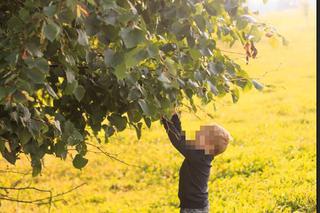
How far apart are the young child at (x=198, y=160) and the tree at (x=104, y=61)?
2.48ft

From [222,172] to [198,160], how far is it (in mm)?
4173

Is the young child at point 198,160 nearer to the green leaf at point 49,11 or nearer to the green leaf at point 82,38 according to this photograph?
the green leaf at point 82,38

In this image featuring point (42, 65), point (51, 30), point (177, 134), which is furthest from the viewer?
point (177, 134)

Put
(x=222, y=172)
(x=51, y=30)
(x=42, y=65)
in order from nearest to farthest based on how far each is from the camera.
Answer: (x=51, y=30) < (x=42, y=65) < (x=222, y=172)

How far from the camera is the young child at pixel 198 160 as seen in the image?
217 inches

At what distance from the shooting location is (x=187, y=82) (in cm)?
400

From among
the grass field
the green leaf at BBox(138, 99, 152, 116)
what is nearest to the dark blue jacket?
the grass field

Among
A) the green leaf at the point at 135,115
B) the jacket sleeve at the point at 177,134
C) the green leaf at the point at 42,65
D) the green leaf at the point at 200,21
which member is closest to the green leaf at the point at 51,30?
the green leaf at the point at 42,65

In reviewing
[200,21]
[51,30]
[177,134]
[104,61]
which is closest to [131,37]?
[51,30]

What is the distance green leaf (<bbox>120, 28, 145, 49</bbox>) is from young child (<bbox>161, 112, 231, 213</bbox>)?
2.91 meters

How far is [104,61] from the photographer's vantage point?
3141 mm

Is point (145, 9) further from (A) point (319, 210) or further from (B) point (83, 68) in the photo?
(A) point (319, 210)

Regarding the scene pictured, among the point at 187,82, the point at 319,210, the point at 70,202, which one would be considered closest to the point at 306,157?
the point at 70,202

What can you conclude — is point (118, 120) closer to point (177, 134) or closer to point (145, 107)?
point (145, 107)
